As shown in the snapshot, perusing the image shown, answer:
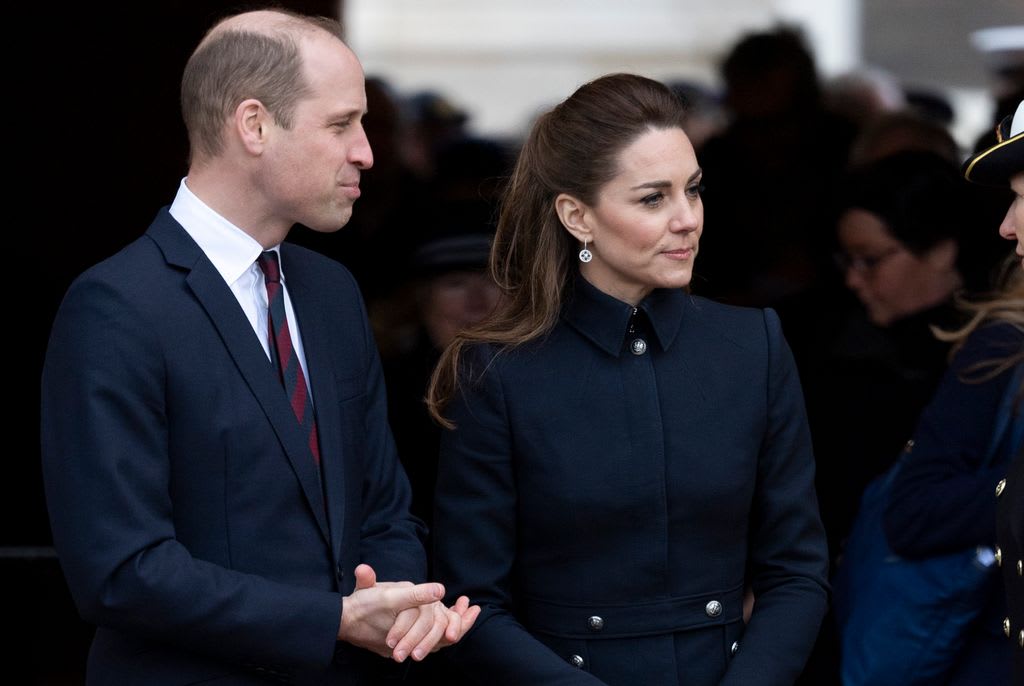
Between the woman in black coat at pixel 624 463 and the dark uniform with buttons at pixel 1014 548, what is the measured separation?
356 mm

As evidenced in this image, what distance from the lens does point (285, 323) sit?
2.46 m

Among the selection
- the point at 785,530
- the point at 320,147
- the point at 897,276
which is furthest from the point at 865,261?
the point at 320,147

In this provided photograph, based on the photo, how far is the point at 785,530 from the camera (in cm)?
267

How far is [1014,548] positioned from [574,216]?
0.94m

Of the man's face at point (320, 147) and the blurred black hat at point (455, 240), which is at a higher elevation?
the man's face at point (320, 147)

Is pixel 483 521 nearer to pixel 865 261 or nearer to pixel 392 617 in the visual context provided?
pixel 392 617

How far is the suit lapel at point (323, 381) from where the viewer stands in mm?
2408

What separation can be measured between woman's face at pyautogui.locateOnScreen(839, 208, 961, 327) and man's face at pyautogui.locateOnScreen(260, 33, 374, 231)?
201cm

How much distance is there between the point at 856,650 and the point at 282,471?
1300 millimetres

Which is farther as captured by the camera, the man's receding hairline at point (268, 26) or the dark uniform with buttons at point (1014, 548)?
the man's receding hairline at point (268, 26)

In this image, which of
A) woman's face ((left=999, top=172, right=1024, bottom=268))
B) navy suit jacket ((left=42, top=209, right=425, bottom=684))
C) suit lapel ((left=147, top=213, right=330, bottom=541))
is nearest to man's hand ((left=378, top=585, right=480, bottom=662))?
navy suit jacket ((left=42, top=209, right=425, bottom=684))

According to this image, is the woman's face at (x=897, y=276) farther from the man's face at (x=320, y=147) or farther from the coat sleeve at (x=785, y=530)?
the man's face at (x=320, y=147)

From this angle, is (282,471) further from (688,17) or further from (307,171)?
(688,17)

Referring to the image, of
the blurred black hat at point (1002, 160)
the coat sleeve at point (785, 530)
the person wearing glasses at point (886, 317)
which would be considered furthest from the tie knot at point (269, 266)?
the person wearing glasses at point (886, 317)
